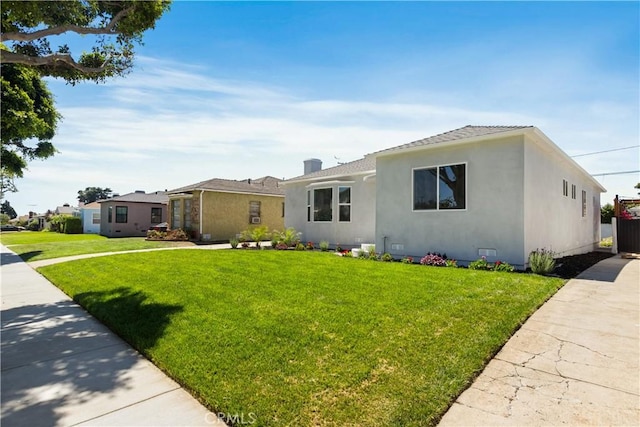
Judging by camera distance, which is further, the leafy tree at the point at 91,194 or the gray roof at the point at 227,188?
the leafy tree at the point at 91,194

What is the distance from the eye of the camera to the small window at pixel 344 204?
14.9 metres

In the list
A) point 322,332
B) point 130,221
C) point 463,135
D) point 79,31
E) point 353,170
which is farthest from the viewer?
point 130,221

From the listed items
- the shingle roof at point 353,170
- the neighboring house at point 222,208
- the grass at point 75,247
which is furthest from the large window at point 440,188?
the neighboring house at point 222,208

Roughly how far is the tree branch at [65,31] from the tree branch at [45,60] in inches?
11.4

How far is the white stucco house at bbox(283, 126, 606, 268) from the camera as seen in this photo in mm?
8773

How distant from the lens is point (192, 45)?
30.4 feet

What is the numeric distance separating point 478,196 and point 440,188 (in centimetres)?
119

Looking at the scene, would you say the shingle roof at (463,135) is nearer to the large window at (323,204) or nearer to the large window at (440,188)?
the large window at (440,188)

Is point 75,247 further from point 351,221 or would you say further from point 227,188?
point 351,221

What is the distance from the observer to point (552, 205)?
422 inches

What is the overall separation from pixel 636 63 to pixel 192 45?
14822mm

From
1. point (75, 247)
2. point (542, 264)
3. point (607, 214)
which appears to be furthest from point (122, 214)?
point (607, 214)

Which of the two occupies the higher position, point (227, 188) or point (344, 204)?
point (227, 188)

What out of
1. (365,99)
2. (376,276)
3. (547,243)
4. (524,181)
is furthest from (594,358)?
(365,99)
